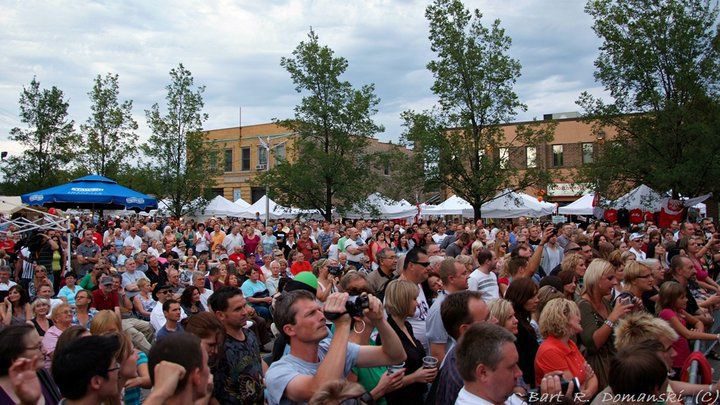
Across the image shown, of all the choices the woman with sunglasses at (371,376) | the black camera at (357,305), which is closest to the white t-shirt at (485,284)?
the woman with sunglasses at (371,376)

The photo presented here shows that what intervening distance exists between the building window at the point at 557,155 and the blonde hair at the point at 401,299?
4512 cm

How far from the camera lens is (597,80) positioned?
22828 mm

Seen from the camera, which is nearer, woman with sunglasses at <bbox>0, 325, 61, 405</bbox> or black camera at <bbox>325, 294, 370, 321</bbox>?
black camera at <bbox>325, 294, 370, 321</bbox>

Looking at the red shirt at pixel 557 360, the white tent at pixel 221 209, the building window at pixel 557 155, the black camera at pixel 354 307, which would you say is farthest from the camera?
the building window at pixel 557 155

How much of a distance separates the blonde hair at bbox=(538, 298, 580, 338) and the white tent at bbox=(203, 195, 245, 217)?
28.1 meters

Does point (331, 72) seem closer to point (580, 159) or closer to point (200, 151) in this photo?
point (200, 151)

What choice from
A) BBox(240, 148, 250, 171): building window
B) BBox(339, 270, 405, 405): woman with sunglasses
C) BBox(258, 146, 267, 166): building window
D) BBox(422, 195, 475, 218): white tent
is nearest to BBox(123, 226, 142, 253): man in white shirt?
BBox(339, 270, 405, 405): woman with sunglasses

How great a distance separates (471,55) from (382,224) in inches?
304

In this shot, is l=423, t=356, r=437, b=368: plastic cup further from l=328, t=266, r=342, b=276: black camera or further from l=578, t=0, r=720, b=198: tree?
l=578, t=0, r=720, b=198: tree

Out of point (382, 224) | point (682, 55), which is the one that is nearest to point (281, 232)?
point (382, 224)

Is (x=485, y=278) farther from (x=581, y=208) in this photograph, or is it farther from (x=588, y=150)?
(x=588, y=150)

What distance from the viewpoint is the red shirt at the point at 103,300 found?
29.5 feet

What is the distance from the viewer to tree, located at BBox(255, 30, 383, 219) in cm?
2475

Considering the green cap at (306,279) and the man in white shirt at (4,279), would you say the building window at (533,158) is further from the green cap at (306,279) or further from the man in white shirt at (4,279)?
the green cap at (306,279)
